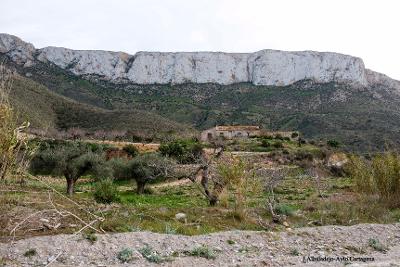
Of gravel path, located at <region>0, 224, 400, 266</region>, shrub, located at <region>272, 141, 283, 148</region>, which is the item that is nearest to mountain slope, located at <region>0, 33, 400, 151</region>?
shrub, located at <region>272, 141, 283, 148</region>

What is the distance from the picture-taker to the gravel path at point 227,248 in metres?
8.92

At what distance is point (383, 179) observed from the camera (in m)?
17.7

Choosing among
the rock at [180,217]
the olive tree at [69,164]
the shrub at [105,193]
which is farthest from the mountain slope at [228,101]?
the rock at [180,217]

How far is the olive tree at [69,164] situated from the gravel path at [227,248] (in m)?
15.6

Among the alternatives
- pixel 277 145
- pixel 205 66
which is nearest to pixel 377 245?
pixel 277 145

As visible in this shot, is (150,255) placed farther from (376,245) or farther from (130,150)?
(130,150)

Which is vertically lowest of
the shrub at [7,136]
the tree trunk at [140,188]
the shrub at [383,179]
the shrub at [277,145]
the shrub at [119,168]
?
the tree trunk at [140,188]

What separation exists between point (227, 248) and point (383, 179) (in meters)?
9.69

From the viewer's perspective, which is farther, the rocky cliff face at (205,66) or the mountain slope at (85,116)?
the rocky cliff face at (205,66)

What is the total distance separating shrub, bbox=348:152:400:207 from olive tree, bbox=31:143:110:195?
50.6 feet

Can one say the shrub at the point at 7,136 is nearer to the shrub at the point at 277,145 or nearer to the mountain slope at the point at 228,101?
the shrub at the point at 277,145

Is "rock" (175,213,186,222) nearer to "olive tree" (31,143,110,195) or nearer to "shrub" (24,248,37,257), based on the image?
"shrub" (24,248,37,257)

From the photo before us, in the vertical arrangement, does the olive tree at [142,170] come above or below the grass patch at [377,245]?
below

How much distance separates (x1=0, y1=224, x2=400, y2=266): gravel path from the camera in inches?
351
